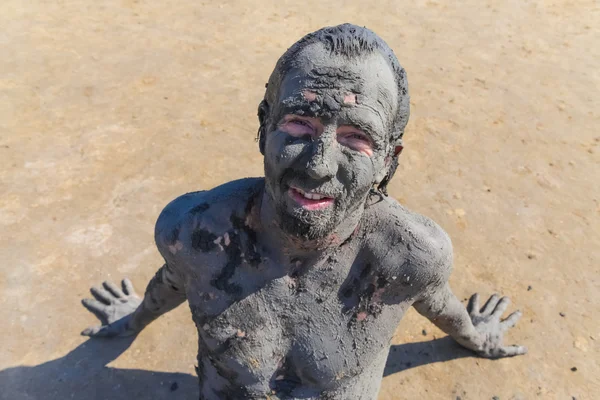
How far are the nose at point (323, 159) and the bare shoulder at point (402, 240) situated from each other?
50cm

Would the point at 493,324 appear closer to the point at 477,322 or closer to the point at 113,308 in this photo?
the point at 477,322

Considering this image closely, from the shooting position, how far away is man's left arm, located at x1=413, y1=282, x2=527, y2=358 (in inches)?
103

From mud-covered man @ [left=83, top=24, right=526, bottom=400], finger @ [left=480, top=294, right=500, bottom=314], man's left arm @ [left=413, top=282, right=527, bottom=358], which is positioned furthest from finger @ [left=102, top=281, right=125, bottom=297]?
finger @ [left=480, top=294, right=500, bottom=314]

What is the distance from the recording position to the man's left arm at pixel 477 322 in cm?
261

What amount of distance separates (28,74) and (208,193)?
4913mm

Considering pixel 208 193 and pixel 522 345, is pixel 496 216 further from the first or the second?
pixel 208 193

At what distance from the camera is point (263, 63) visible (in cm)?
638

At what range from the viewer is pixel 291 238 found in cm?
184

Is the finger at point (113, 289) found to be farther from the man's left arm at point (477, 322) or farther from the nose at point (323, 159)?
the nose at point (323, 159)

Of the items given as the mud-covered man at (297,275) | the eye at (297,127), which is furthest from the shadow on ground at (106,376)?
the eye at (297,127)

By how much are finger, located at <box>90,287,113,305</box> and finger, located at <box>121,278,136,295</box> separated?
4.5 inches

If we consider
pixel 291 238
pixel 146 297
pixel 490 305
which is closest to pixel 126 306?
pixel 146 297

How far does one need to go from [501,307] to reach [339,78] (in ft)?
9.08

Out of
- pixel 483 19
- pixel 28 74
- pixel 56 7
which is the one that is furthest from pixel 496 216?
pixel 56 7
